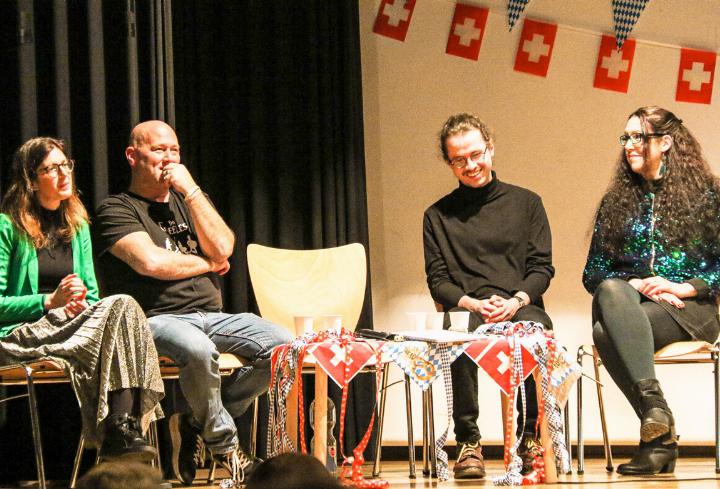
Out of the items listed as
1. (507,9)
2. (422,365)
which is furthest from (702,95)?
(422,365)

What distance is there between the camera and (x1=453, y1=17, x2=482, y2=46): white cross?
16.5 ft

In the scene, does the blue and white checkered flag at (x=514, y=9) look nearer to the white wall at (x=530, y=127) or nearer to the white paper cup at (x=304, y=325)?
the white wall at (x=530, y=127)

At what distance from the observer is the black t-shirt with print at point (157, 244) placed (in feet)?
11.6

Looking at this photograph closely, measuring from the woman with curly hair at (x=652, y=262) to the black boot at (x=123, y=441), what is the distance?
1.57 meters

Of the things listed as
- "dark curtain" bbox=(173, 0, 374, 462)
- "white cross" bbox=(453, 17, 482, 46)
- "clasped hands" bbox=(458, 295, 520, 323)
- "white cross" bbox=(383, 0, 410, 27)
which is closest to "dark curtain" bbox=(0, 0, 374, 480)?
"dark curtain" bbox=(173, 0, 374, 462)

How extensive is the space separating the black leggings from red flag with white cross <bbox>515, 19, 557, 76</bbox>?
1.72 m

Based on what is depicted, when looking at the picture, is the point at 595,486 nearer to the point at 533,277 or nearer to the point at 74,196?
the point at 533,277

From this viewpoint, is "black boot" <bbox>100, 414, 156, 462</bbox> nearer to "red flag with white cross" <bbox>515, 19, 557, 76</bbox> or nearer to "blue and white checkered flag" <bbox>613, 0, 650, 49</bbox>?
"red flag with white cross" <bbox>515, 19, 557, 76</bbox>

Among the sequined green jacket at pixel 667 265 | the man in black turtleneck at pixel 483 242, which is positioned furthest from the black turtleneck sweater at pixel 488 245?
the sequined green jacket at pixel 667 265

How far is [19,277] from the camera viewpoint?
3334 millimetres

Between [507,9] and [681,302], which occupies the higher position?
[507,9]

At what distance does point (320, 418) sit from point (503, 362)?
1.94ft

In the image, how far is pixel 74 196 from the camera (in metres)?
3.56

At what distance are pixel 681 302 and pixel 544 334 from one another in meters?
0.67
